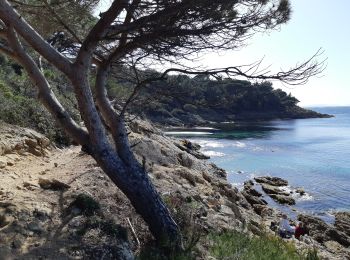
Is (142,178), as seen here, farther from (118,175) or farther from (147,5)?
(147,5)

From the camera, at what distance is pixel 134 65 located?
7191 millimetres

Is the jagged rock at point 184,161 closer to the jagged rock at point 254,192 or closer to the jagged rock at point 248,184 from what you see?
the jagged rock at point 254,192

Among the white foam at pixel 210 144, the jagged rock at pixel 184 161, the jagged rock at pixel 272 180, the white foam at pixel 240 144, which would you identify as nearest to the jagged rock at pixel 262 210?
the jagged rock at pixel 184 161

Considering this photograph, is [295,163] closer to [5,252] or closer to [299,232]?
[299,232]

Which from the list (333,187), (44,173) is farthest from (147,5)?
(333,187)

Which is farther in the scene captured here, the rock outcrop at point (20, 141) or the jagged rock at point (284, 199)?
the jagged rock at point (284, 199)

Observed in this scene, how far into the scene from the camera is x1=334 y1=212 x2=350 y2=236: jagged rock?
18.1m

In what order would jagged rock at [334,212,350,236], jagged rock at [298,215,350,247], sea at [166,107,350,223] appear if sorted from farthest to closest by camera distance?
1. sea at [166,107,350,223]
2. jagged rock at [334,212,350,236]
3. jagged rock at [298,215,350,247]

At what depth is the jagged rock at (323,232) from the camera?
1659 centimetres

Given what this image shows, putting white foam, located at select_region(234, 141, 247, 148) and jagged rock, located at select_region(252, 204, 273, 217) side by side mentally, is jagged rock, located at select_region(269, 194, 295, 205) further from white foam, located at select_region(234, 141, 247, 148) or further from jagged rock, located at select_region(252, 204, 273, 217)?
white foam, located at select_region(234, 141, 247, 148)

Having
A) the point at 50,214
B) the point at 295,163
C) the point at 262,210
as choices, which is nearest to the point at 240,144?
the point at 295,163

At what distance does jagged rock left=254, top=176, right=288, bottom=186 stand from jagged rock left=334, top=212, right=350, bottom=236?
651 centimetres

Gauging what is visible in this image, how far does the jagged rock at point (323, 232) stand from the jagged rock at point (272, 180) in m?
8.22

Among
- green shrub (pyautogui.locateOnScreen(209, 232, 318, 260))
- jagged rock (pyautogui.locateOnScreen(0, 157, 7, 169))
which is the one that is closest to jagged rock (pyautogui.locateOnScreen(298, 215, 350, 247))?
green shrub (pyautogui.locateOnScreen(209, 232, 318, 260))
